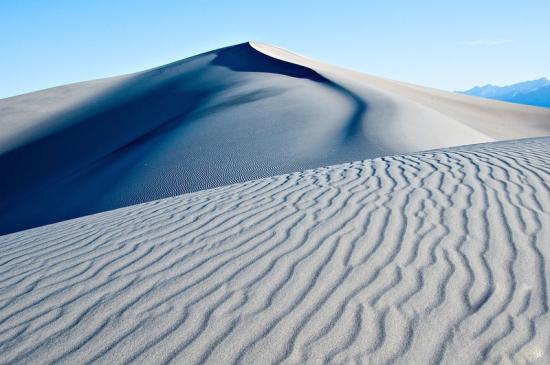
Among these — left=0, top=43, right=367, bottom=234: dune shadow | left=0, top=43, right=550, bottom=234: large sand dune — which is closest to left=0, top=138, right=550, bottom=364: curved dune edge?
left=0, top=43, right=550, bottom=234: large sand dune

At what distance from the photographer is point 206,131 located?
15234 millimetres

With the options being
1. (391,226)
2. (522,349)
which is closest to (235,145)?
(391,226)

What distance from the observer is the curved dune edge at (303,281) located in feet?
9.48

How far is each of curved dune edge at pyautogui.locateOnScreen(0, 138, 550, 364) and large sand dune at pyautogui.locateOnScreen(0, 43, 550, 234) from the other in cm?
611

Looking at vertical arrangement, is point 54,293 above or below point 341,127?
above

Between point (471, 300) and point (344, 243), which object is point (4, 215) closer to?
point (344, 243)

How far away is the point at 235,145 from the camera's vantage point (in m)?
13.6

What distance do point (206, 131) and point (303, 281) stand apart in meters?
12.0

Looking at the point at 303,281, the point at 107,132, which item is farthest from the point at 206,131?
the point at 303,281

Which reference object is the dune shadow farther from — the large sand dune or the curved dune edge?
the curved dune edge

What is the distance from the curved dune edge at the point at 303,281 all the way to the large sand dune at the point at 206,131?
611 cm

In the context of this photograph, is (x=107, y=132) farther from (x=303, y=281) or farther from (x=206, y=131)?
(x=303, y=281)

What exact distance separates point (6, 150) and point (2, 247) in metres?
17.0

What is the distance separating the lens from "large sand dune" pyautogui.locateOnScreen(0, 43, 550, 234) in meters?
12.1
